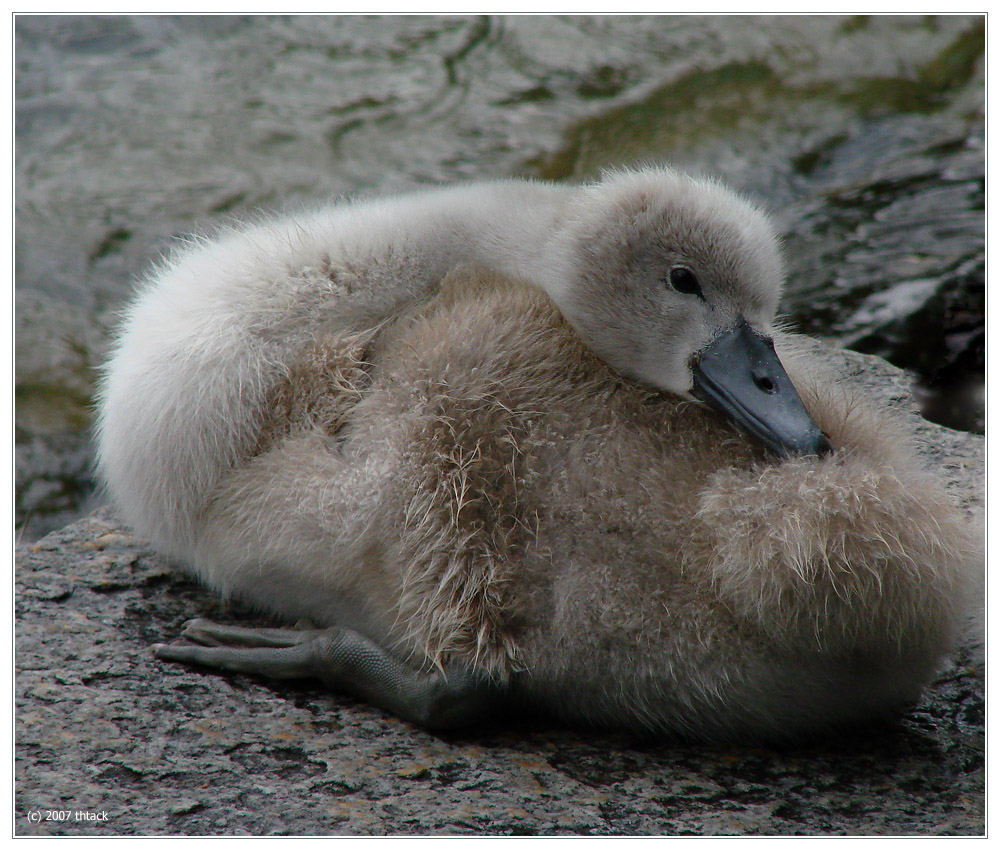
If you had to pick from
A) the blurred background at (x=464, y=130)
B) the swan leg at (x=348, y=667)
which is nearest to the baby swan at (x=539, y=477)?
the swan leg at (x=348, y=667)

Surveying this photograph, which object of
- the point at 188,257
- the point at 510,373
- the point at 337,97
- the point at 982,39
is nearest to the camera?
the point at 510,373

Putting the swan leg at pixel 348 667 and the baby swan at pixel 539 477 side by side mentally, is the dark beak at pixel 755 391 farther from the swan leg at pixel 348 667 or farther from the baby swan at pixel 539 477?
the swan leg at pixel 348 667

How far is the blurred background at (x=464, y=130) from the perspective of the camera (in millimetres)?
4387

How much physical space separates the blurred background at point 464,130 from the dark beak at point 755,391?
1.85 meters

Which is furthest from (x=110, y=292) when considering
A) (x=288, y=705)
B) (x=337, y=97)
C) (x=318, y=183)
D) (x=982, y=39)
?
(x=982, y=39)

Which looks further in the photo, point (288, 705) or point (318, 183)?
point (318, 183)

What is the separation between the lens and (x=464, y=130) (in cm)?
528

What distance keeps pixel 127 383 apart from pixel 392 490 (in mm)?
699

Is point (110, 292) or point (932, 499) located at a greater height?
point (932, 499)

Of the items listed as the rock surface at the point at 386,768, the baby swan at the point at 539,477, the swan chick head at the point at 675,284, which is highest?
the swan chick head at the point at 675,284

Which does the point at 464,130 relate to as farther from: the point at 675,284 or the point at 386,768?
the point at 386,768

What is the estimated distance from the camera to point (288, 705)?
227cm

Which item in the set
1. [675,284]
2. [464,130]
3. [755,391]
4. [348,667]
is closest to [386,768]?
[348,667]

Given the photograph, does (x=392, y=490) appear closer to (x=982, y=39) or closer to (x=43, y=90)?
(x=43, y=90)
